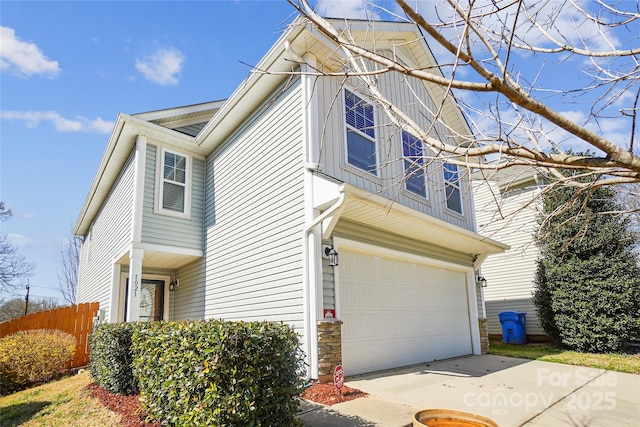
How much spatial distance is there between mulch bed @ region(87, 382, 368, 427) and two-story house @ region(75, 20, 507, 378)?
0.42 meters

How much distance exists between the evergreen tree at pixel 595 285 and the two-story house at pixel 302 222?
2.20 m

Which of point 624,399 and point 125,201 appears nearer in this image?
point 624,399

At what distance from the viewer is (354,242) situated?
23.4ft

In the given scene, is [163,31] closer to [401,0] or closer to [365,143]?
[365,143]

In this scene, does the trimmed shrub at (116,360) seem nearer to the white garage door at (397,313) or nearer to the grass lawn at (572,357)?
the white garage door at (397,313)

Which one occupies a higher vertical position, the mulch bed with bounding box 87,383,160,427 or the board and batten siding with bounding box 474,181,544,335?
the board and batten siding with bounding box 474,181,544,335

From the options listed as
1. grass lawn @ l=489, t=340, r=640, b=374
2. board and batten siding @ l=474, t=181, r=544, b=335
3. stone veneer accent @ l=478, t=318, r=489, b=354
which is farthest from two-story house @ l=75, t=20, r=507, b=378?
board and batten siding @ l=474, t=181, r=544, b=335

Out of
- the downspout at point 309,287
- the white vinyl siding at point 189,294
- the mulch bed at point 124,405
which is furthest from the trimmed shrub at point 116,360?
the white vinyl siding at point 189,294

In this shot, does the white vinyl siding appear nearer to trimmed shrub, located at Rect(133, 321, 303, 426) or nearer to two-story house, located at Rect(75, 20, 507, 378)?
two-story house, located at Rect(75, 20, 507, 378)

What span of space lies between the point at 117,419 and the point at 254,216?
168 inches

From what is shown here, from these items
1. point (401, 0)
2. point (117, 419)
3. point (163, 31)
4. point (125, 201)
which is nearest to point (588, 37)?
point (401, 0)

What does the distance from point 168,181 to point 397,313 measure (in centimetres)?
626

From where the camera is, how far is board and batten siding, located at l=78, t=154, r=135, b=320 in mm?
9273

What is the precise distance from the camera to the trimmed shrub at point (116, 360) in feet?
18.6
